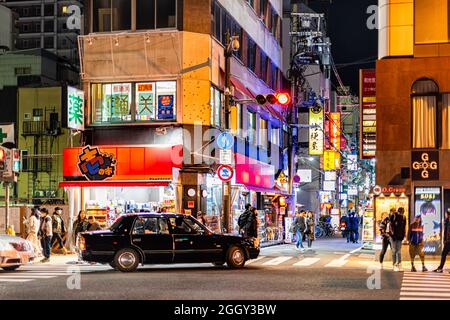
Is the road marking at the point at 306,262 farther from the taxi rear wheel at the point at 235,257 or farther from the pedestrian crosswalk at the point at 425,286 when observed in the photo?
the pedestrian crosswalk at the point at 425,286

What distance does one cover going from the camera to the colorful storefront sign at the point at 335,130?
65.7 meters

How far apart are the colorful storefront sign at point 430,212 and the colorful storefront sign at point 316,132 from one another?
31.3m

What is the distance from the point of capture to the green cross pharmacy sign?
112ft

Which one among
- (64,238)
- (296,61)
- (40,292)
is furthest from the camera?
(296,61)

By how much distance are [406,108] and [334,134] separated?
1484 inches

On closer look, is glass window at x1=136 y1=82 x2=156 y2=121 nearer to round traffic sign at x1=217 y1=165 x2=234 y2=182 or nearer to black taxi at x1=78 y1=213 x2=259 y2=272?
round traffic sign at x1=217 y1=165 x2=234 y2=182

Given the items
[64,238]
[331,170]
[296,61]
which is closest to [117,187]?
[64,238]

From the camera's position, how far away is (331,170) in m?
71.1

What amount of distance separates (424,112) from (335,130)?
37.4 m

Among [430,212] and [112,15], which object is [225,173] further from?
[112,15]

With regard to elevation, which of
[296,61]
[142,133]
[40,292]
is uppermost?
[296,61]

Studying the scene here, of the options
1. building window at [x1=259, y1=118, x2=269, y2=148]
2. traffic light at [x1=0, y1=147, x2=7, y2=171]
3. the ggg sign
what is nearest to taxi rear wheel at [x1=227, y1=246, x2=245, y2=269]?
the ggg sign

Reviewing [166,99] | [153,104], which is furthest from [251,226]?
[153,104]
